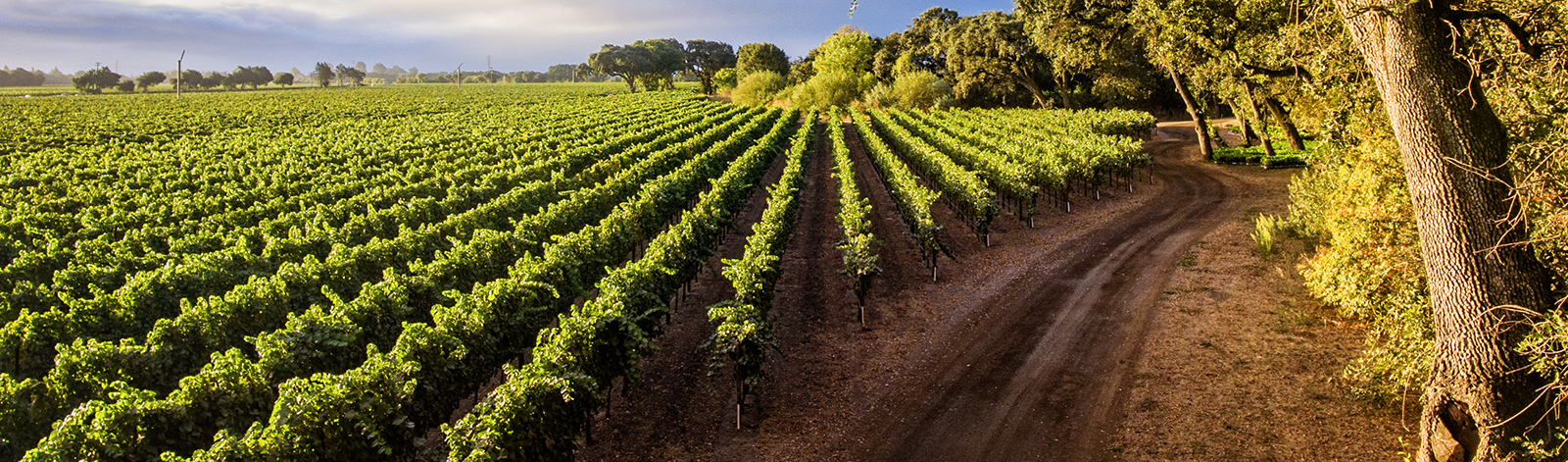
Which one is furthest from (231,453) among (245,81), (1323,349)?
(245,81)

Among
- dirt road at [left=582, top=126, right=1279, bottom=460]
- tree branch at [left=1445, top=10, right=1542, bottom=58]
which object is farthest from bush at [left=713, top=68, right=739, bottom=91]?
tree branch at [left=1445, top=10, right=1542, bottom=58]

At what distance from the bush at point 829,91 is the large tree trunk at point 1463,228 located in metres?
76.2

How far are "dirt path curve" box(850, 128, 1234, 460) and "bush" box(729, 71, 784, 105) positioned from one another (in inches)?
3277

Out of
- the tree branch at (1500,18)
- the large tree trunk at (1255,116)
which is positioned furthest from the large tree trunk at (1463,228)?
the large tree trunk at (1255,116)

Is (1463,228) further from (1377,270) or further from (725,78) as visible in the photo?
(725,78)

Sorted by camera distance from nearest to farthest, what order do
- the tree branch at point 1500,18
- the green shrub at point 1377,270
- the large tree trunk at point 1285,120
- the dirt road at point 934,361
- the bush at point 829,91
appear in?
the tree branch at point 1500,18 < the green shrub at point 1377,270 < the dirt road at point 934,361 < the large tree trunk at point 1285,120 < the bush at point 829,91

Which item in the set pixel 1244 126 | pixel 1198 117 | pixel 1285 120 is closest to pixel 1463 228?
pixel 1285 120

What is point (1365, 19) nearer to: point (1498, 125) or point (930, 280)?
point (1498, 125)

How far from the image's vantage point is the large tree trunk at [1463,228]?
8.72 meters

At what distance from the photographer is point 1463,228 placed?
8.75 m

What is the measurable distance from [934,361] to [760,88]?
93.1 meters

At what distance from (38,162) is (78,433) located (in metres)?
41.0

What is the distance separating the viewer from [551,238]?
18.9 metres

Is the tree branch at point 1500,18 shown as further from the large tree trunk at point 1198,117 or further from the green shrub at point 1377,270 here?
the large tree trunk at point 1198,117
